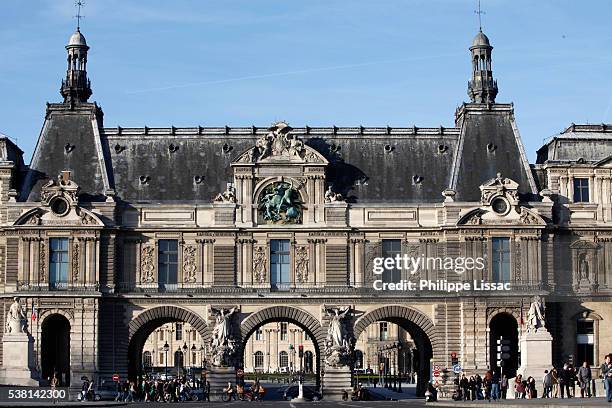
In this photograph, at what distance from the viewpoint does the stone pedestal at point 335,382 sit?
95.8 m

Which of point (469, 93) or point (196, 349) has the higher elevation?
point (469, 93)

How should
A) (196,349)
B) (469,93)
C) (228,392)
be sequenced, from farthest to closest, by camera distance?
(196,349), (469,93), (228,392)

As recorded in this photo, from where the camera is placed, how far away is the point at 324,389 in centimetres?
9575

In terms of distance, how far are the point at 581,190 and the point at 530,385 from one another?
725 inches

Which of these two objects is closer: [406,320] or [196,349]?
[406,320]

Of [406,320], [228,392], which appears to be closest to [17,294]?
[228,392]

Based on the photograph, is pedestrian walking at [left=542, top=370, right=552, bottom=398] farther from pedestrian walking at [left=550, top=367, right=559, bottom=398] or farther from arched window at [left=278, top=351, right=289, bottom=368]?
arched window at [left=278, top=351, right=289, bottom=368]

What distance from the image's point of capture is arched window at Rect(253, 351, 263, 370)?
623 ft

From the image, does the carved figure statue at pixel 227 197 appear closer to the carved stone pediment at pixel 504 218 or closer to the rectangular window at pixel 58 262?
the rectangular window at pixel 58 262

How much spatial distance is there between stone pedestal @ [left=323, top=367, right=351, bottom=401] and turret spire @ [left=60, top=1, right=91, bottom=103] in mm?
24377

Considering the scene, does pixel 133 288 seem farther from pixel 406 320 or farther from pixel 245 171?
pixel 406 320

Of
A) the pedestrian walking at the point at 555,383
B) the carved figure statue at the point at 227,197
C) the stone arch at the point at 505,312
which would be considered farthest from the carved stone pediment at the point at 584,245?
the carved figure statue at the point at 227,197

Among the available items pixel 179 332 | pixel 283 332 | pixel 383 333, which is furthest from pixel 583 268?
pixel 283 332

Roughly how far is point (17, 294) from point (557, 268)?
33084 millimetres
